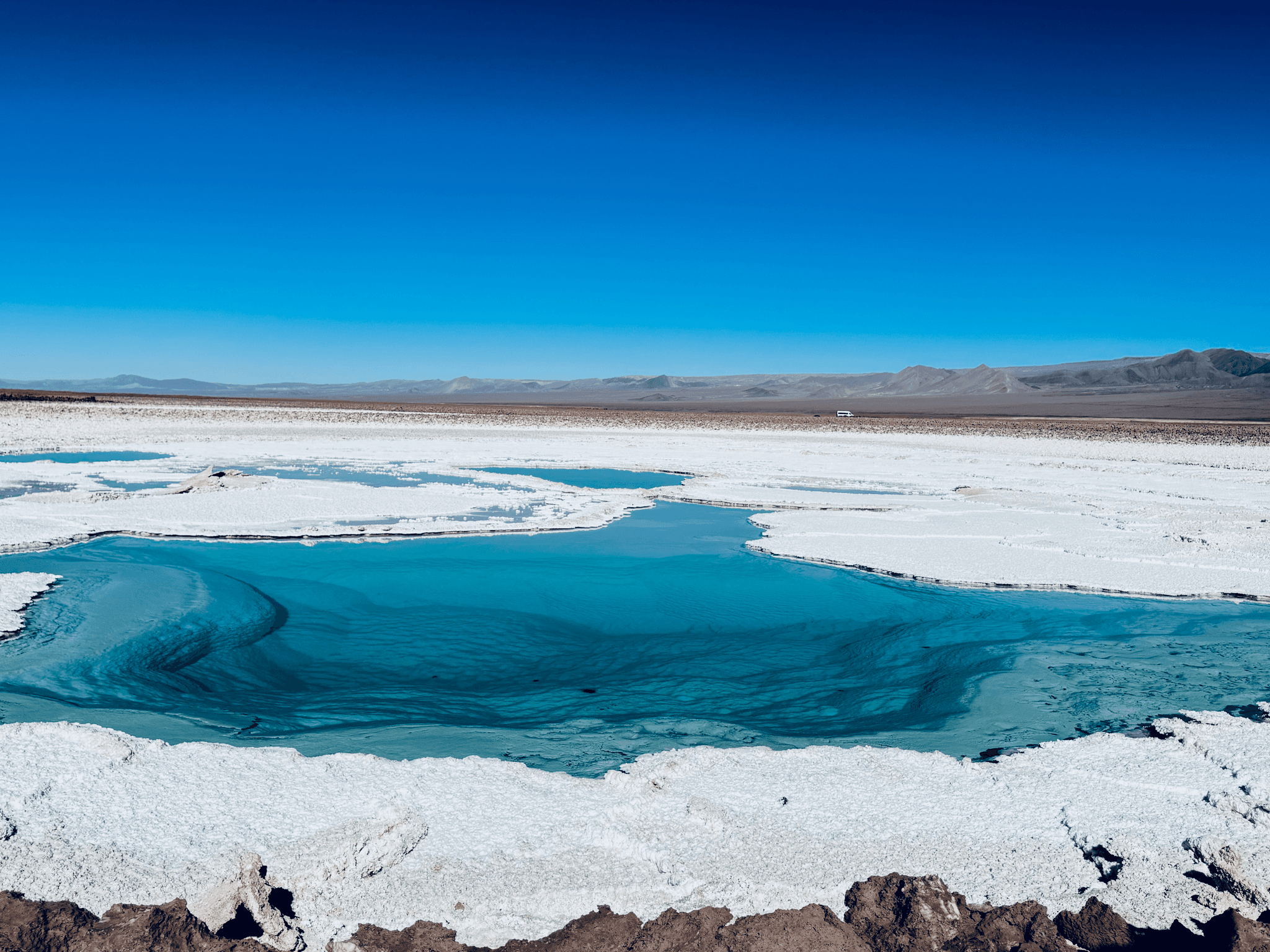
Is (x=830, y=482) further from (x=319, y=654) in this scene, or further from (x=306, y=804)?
(x=306, y=804)

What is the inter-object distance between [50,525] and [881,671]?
7.12 m

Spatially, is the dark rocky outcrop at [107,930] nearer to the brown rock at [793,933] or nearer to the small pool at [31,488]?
the brown rock at [793,933]

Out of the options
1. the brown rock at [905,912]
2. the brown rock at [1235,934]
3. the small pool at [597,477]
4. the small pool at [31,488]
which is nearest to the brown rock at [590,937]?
the brown rock at [905,912]

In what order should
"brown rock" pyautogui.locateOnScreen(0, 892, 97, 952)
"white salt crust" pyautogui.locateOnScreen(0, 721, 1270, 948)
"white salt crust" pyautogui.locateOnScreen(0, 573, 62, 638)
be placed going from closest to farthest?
"brown rock" pyautogui.locateOnScreen(0, 892, 97, 952)
"white salt crust" pyautogui.locateOnScreen(0, 721, 1270, 948)
"white salt crust" pyautogui.locateOnScreen(0, 573, 62, 638)

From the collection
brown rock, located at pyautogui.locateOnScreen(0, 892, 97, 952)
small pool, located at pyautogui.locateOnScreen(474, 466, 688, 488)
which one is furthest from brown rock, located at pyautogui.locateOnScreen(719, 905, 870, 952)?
small pool, located at pyautogui.locateOnScreen(474, 466, 688, 488)

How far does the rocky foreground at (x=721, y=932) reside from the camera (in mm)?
2064

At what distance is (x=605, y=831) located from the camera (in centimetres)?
264

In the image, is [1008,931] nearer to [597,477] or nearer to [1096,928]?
[1096,928]

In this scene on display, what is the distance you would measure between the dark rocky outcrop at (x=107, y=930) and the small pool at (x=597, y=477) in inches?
383

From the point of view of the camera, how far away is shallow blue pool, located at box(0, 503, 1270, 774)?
3.76m

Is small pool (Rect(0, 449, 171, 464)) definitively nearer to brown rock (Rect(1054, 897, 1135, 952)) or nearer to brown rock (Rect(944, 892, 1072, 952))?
brown rock (Rect(944, 892, 1072, 952))

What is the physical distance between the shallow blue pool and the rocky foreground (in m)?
1.17

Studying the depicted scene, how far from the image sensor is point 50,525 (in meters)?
7.51

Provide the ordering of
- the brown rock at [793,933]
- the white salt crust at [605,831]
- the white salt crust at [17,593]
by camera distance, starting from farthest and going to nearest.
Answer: the white salt crust at [17,593] → the white salt crust at [605,831] → the brown rock at [793,933]
